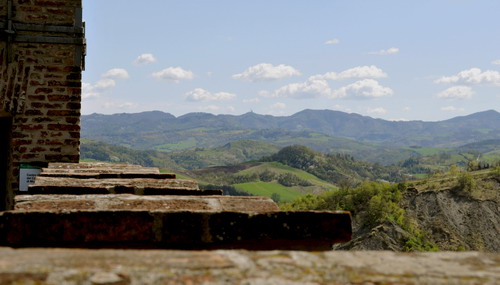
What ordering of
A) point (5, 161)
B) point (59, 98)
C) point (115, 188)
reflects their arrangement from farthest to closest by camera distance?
point (5, 161) → point (59, 98) → point (115, 188)

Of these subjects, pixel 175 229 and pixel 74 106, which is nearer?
pixel 175 229

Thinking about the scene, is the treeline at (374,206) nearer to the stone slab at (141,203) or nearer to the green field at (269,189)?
the stone slab at (141,203)

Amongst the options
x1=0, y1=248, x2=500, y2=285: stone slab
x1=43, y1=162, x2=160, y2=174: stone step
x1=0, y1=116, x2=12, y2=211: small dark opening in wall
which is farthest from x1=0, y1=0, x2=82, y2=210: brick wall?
x1=0, y1=248, x2=500, y2=285: stone slab

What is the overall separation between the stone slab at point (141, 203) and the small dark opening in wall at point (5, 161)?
4.81 metres

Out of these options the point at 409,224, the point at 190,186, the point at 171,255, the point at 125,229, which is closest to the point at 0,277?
the point at 171,255

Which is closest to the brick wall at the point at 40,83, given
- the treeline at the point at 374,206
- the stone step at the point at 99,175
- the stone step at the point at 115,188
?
the stone step at the point at 99,175

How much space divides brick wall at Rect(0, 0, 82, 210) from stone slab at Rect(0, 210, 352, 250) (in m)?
4.94

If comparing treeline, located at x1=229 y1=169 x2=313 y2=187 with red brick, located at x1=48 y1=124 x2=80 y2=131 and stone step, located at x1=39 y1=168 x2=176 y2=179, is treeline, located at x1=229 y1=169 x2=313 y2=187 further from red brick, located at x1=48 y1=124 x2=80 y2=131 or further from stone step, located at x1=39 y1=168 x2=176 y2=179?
stone step, located at x1=39 y1=168 x2=176 y2=179

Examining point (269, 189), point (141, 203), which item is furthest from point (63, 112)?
point (269, 189)

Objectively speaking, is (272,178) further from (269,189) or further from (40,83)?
(40,83)

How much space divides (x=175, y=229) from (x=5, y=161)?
596 cm

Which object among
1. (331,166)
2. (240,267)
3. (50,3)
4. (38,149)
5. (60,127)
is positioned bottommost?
(331,166)

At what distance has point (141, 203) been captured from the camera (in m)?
2.54

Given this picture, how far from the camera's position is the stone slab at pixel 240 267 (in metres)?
1.46
